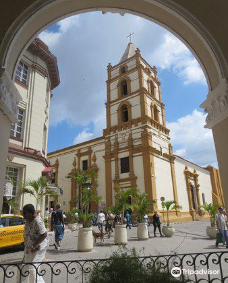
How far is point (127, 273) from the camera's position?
286cm

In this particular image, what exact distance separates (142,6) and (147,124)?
74.4 ft

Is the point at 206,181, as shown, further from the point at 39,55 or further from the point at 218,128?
the point at 218,128

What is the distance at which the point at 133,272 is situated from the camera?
2869 millimetres

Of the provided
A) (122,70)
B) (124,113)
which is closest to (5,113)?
(124,113)

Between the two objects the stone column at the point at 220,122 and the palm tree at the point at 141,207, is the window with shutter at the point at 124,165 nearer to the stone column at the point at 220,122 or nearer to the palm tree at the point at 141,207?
the palm tree at the point at 141,207

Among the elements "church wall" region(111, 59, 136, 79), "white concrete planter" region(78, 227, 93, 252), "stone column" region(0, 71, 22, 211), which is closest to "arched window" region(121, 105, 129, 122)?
"church wall" region(111, 59, 136, 79)

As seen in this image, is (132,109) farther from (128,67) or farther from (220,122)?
(220,122)

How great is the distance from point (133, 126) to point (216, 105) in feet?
79.4

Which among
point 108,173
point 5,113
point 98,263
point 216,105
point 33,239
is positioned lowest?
point 98,263

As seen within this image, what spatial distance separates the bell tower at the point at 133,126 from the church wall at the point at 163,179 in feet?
3.16

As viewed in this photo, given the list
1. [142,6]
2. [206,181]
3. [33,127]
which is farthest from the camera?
[206,181]

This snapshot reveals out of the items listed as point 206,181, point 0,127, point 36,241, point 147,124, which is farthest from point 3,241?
point 206,181

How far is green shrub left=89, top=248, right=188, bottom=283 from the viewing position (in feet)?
8.93

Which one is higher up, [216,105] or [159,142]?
[159,142]
